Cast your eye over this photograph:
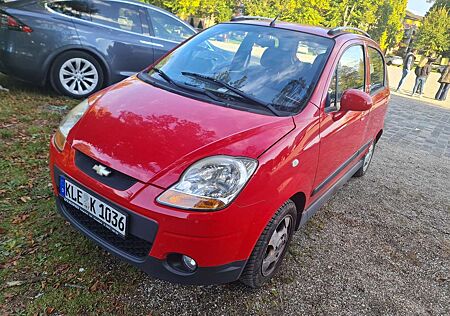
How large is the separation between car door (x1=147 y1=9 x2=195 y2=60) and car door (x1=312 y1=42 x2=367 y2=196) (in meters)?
3.29

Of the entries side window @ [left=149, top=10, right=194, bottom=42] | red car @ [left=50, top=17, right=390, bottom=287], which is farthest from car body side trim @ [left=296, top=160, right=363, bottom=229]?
side window @ [left=149, top=10, right=194, bottom=42]

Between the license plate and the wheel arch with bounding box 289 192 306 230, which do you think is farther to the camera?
the wheel arch with bounding box 289 192 306 230

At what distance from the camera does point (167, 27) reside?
5762 mm

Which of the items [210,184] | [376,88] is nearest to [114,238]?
[210,184]

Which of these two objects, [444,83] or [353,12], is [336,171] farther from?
[353,12]

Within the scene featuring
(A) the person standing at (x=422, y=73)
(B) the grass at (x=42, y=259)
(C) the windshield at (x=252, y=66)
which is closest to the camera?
(B) the grass at (x=42, y=259)

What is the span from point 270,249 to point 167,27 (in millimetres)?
4643

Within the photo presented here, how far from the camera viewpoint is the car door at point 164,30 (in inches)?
220

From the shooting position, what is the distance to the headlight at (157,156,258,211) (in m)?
1.74

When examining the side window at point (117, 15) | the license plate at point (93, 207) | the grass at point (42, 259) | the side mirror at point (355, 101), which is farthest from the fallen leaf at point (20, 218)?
the side window at point (117, 15)

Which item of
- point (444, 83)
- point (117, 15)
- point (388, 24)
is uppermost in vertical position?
point (388, 24)

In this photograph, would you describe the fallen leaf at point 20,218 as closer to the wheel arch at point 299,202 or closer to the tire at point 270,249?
the tire at point 270,249

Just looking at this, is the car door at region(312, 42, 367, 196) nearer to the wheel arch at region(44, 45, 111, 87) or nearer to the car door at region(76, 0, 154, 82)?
the car door at region(76, 0, 154, 82)

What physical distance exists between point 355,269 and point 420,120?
8.33 metres
